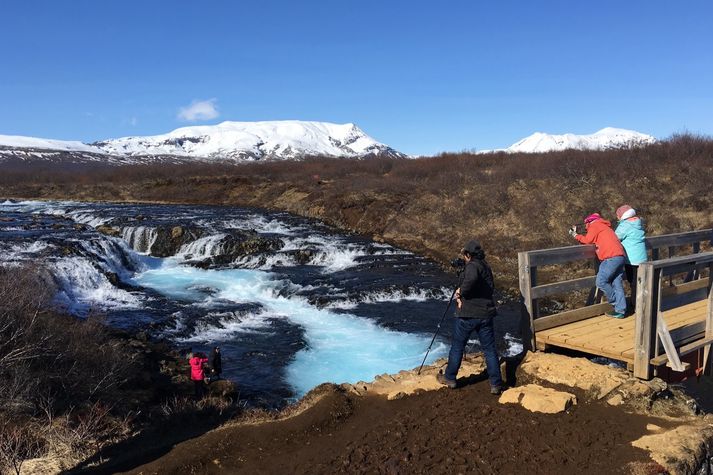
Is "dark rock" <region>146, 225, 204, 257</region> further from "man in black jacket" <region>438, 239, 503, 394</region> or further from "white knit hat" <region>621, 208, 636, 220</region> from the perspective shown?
"white knit hat" <region>621, 208, 636, 220</region>

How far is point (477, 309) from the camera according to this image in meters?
6.18

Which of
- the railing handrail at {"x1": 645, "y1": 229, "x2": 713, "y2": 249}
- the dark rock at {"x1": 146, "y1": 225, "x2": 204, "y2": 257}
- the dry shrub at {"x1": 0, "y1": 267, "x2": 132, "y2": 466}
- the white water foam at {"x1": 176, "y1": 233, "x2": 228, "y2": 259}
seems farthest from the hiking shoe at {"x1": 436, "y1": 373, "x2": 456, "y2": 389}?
the dark rock at {"x1": 146, "y1": 225, "x2": 204, "y2": 257}

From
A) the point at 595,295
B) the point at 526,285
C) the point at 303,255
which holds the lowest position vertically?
the point at 303,255

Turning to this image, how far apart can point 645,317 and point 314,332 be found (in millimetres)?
9768

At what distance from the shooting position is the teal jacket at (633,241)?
25.5ft

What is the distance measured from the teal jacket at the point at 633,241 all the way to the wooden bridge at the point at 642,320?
548mm

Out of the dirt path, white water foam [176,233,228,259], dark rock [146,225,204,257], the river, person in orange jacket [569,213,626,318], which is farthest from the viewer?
dark rock [146,225,204,257]

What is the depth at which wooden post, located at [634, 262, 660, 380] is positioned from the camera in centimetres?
591

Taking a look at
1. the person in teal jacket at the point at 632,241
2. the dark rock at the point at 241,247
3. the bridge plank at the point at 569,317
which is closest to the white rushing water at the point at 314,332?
the dark rock at the point at 241,247

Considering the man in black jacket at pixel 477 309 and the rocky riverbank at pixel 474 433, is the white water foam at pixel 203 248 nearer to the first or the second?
the rocky riverbank at pixel 474 433

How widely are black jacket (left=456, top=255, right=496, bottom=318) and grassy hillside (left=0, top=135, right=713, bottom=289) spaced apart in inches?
525

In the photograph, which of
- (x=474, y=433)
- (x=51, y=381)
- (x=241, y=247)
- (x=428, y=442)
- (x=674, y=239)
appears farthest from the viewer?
(x=241, y=247)

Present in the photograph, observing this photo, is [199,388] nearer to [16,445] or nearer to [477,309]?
[16,445]

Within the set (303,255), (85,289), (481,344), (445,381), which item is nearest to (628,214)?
(481,344)
